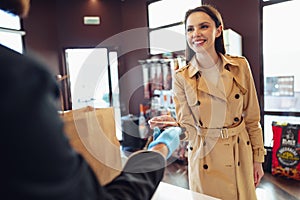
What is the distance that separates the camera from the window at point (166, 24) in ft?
13.7

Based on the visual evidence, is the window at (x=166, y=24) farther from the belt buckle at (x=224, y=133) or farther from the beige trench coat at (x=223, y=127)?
the belt buckle at (x=224, y=133)

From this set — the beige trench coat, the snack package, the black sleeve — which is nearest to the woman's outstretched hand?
the beige trench coat

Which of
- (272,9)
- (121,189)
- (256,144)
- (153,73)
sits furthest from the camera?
(153,73)

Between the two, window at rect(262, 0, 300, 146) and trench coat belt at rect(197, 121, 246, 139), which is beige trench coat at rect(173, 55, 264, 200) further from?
window at rect(262, 0, 300, 146)

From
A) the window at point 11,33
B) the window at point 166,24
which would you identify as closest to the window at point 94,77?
the window at point 11,33

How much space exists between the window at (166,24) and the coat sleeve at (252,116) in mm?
2807

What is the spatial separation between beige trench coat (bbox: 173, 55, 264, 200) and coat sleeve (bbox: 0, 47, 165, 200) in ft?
3.33

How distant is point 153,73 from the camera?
14.3 ft

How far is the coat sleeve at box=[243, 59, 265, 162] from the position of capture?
1.32 metres

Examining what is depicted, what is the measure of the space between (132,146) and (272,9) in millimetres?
3151

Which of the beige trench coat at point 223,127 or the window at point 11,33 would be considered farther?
the window at point 11,33

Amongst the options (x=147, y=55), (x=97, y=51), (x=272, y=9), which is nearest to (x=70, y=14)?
(x=97, y=51)

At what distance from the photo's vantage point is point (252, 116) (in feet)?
4.41

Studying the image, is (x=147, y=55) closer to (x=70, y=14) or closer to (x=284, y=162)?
(x=70, y=14)
